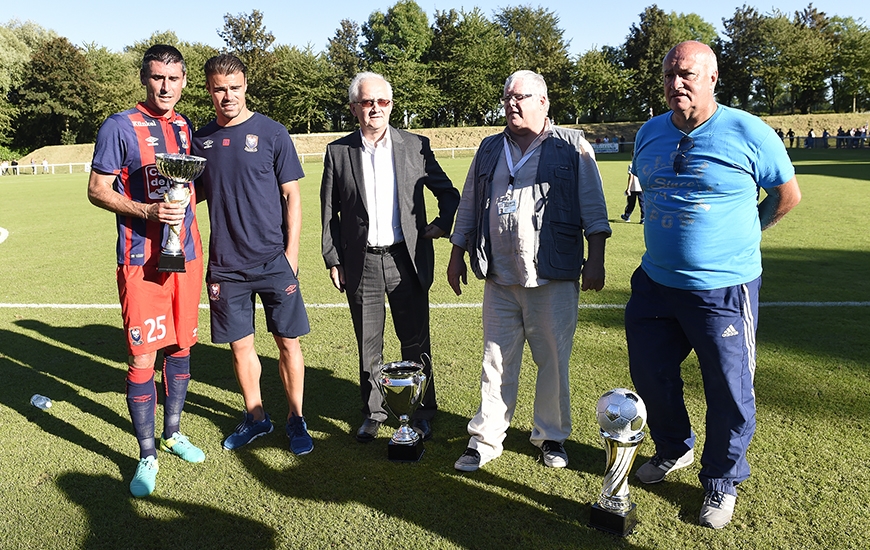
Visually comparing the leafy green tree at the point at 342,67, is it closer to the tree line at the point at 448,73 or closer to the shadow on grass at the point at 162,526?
the tree line at the point at 448,73

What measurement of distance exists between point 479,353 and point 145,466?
2812 mm

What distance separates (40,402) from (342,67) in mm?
70335

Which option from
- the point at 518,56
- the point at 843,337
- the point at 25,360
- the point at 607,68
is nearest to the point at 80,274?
the point at 25,360

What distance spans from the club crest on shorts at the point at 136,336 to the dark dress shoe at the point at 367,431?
4.51 ft

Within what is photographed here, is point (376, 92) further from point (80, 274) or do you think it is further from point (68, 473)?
point (80, 274)

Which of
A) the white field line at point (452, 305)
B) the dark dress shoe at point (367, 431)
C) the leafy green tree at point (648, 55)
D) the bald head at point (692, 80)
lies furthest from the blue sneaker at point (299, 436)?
the leafy green tree at point (648, 55)

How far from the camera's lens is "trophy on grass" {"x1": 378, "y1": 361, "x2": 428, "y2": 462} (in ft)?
12.4

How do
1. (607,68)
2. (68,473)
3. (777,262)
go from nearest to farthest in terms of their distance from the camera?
(68,473) < (777,262) < (607,68)

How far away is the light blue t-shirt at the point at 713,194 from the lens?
3000 millimetres

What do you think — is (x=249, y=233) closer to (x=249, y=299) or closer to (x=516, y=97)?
(x=249, y=299)

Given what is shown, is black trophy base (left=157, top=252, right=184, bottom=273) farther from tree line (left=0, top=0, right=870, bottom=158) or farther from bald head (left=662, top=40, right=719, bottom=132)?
tree line (left=0, top=0, right=870, bottom=158)

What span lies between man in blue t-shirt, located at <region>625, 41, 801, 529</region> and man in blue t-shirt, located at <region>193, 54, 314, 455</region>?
200 cm

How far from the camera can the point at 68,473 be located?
3.76 m

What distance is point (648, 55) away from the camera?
6806 cm
